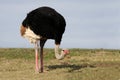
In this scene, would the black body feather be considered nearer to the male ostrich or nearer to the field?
the male ostrich

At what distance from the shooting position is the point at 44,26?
62.0 ft

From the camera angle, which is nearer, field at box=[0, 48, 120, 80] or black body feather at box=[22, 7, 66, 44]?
field at box=[0, 48, 120, 80]

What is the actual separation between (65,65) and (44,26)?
4.07 metres

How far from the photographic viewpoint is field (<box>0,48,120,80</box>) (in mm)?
18188

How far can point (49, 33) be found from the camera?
1894 centimetres

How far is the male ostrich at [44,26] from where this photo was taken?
18891 mm

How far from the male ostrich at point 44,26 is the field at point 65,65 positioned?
116 cm

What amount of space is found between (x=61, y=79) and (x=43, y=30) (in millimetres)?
2189

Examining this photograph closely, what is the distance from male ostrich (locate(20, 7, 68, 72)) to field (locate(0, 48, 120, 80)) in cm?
116

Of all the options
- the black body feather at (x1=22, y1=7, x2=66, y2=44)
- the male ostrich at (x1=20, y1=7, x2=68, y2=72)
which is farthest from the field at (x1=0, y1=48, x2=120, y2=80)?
the black body feather at (x1=22, y1=7, x2=66, y2=44)

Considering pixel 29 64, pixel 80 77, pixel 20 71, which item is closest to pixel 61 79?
pixel 80 77

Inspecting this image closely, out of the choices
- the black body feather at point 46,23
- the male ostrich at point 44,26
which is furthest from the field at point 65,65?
the black body feather at point 46,23

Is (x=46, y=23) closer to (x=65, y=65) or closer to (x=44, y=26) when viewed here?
(x=44, y=26)

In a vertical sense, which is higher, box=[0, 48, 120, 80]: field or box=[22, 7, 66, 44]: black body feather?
box=[22, 7, 66, 44]: black body feather
